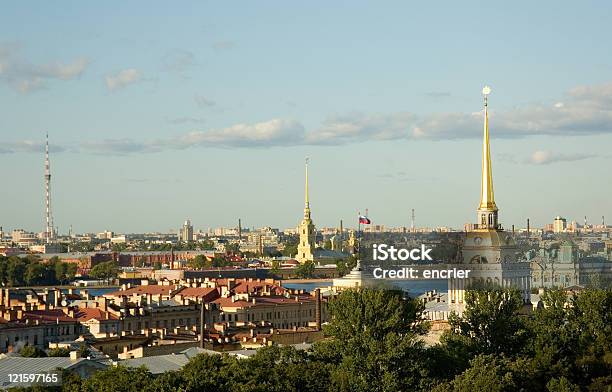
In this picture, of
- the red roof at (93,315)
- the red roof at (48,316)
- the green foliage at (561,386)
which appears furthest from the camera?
the red roof at (93,315)

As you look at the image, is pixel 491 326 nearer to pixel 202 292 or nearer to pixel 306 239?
pixel 202 292

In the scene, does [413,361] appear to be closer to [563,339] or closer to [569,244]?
[563,339]

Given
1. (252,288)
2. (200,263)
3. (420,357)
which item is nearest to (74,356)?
(420,357)

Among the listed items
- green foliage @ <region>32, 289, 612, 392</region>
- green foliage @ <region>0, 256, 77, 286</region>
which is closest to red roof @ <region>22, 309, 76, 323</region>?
green foliage @ <region>32, 289, 612, 392</region>

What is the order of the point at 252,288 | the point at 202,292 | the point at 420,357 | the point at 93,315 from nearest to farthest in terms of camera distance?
the point at 420,357 < the point at 93,315 < the point at 202,292 < the point at 252,288

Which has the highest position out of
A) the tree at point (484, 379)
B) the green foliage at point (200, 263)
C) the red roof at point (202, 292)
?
the green foliage at point (200, 263)

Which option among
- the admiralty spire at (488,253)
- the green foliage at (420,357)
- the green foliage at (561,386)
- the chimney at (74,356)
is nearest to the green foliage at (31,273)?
the admiralty spire at (488,253)

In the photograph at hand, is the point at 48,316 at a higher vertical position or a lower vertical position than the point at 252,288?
lower

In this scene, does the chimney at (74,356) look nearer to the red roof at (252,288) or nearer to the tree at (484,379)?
the tree at (484,379)

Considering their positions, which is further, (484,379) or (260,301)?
(260,301)

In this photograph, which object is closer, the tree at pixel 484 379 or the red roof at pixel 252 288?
the tree at pixel 484 379

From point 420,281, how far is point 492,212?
29365 millimetres

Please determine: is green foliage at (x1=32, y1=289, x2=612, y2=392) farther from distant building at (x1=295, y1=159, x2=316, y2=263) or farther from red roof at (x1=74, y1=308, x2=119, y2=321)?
distant building at (x1=295, y1=159, x2=316, y2=263)

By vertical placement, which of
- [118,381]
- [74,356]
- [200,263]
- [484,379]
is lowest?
[484,379]
